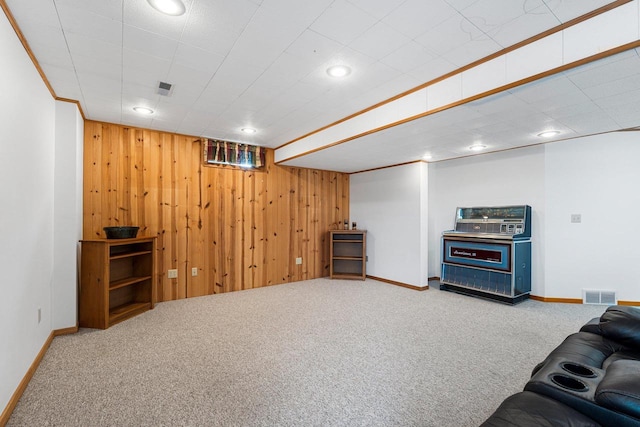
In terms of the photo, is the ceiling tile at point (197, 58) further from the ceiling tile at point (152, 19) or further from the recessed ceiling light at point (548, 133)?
the recessed ceiling light at point (548, 133)

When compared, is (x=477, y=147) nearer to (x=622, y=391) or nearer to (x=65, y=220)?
(x=622, y=391)

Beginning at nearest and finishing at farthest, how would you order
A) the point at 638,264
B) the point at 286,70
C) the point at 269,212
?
the point at 286,70 < the point at 638,264 < the point at 269,212

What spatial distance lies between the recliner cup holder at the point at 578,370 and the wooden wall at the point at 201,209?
4349mm

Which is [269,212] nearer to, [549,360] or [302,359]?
[302,359]

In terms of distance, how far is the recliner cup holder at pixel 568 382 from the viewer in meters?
1.10

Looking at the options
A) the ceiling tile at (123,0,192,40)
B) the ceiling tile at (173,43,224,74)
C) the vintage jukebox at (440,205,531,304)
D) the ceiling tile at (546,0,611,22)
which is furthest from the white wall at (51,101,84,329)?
the vintage jukebox at (440,205,531,304)

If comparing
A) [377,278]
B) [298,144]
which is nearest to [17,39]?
[298,144]

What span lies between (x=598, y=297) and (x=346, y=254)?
12.9 feet

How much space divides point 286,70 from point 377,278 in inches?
173

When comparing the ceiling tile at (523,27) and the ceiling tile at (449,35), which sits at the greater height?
the ceiling tile at (449,35)

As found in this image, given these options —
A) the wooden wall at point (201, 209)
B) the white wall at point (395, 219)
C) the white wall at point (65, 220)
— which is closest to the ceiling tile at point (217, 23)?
the white wall at point (65, 220)

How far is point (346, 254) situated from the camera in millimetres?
6117

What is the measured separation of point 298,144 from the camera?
4598 millimetres

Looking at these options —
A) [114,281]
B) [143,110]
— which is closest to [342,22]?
[143,110]
